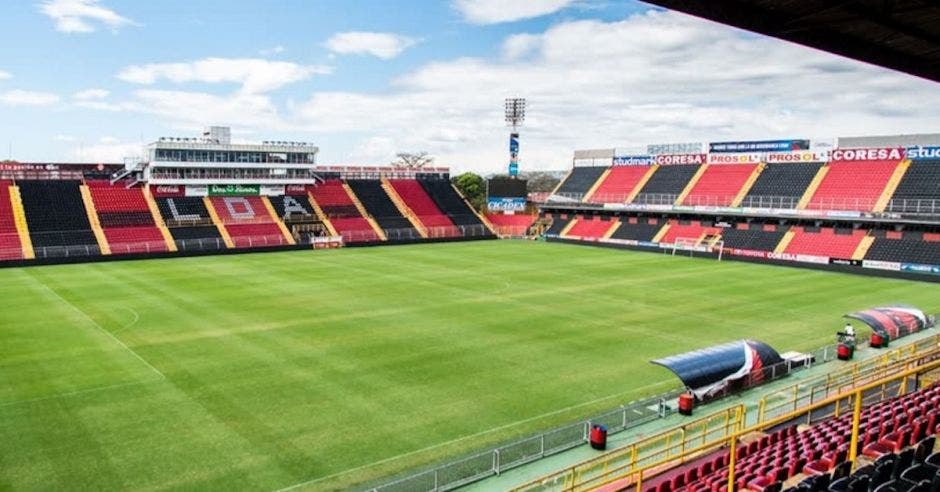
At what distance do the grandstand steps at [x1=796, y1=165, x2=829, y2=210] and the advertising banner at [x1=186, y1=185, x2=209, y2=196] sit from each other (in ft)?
178

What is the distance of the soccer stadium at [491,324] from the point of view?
1458 centimetres

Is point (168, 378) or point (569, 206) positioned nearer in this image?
point (168, 378)

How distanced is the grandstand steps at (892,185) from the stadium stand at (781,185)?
6294mm

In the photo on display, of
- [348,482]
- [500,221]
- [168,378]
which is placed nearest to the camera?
[348,482]

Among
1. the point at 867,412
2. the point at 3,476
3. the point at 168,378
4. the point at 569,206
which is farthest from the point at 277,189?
the point at 867,412

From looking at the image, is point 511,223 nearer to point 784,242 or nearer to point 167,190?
point 784,242

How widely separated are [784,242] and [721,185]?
12.1m

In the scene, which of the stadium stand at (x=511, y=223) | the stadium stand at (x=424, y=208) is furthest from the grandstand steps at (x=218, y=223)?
the stadium stand at (x=511, y=223)

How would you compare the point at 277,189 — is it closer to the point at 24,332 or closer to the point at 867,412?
the point at 24,332

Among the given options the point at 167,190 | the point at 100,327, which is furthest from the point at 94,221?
the point at 100,327

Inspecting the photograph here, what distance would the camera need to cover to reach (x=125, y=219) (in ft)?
190

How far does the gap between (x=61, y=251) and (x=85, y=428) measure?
39076 mm

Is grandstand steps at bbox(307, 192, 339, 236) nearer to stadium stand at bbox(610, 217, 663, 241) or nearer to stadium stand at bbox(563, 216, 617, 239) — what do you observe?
stadium stand at bbox(563, 216, 617, 239)

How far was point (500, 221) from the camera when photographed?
3113 inches
